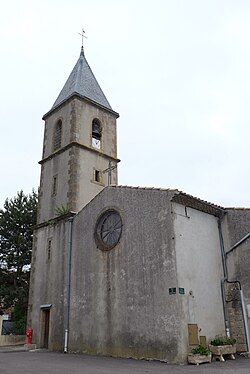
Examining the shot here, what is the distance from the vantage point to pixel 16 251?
31234 millimetres

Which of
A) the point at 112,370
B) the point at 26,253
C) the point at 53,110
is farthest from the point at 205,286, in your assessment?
the point at 26,253

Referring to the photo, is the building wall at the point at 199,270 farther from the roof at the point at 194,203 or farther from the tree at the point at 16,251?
the tree at the point at 16,251

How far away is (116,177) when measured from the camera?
883 inches

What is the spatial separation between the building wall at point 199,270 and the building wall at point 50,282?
683 cm

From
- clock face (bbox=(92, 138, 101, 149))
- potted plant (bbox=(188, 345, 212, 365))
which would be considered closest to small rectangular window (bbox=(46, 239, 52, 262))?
clock face (bbox=(92, 138, 101, 149))

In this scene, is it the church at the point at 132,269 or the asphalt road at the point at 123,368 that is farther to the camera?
the church at the point at 132,269

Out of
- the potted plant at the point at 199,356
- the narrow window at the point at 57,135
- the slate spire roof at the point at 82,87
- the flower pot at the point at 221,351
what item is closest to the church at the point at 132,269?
the potted plant at the point at 199,356

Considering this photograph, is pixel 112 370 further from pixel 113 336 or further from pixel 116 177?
pixel 116 177

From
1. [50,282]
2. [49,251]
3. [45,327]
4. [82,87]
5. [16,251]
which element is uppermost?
[82,87]

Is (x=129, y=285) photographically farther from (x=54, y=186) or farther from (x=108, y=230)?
(x=54, y=186)

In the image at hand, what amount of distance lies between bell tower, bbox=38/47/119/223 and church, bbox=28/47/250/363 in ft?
0.34

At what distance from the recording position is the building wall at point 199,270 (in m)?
13.3

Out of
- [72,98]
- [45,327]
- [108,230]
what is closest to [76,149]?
[72,98]

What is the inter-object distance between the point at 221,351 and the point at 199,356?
1.20 m
